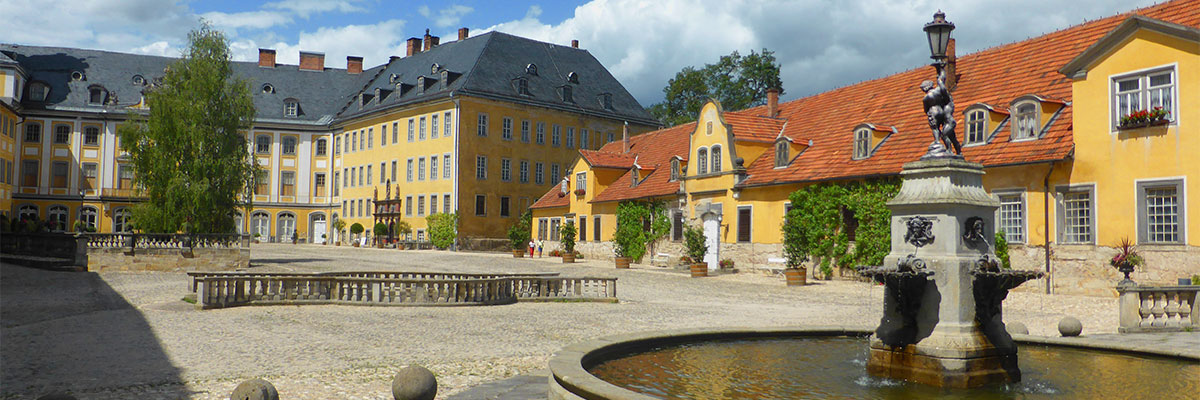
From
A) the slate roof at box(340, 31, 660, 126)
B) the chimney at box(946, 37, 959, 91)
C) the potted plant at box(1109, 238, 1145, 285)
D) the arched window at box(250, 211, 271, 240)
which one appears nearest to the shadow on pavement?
the potted plant at box(1109, 238, 1145, 285)

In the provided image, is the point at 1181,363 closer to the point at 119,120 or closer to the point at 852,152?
the point at 852,152

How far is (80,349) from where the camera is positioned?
35.6 ft

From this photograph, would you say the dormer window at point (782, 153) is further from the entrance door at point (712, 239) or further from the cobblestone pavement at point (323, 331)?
the cobblestone pavement at point (323, 331)

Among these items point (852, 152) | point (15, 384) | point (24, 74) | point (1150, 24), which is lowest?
point (15, 384)

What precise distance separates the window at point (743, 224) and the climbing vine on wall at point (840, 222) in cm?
228

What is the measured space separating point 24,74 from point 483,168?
3241cm

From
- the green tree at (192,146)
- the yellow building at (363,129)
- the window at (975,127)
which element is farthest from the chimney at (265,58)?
the window at (975,127)

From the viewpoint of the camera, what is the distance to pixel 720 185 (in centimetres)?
3259

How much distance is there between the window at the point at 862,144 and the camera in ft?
87.0

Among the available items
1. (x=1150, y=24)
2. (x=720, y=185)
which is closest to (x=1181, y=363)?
(x=1150, y=24)

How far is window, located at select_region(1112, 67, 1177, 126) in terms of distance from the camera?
18.7 m

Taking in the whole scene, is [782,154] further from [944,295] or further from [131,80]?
[131,80]

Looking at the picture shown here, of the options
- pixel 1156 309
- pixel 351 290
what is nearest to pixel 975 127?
pixel 1156 309

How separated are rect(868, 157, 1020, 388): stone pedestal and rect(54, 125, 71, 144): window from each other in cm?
6739
